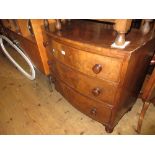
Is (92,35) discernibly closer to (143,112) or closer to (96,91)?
(96,91)

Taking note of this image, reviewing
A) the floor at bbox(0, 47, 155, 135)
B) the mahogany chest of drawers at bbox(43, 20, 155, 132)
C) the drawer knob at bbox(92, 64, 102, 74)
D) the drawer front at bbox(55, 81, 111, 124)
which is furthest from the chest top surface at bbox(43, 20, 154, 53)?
the floor at bbox(0, 47, 155, 135)

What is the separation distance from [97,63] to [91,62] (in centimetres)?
5

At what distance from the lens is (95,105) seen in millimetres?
1235

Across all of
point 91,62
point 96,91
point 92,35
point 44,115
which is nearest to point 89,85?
point 96,91

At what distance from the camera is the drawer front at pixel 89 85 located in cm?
103

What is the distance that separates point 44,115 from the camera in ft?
5.46

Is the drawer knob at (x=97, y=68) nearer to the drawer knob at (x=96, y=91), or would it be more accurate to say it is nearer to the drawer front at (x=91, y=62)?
the drawer front at (x=91, y=62)

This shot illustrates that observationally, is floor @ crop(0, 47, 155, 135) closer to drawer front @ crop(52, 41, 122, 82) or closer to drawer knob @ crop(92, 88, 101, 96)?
drawer knob @ crop(92, 88, 101, 96)

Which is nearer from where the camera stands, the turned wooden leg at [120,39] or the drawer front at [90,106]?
the turned wooden leg at [120,39]

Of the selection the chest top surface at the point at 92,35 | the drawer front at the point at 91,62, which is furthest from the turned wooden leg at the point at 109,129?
the chest top surface at the point at 92,35

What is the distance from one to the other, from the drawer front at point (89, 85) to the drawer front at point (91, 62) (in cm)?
6
